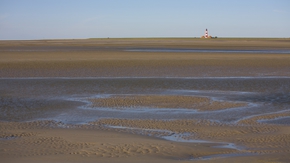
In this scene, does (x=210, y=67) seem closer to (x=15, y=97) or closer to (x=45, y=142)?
(x=15, y=97)

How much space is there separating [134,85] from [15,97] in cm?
548

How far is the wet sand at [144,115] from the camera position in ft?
26.2

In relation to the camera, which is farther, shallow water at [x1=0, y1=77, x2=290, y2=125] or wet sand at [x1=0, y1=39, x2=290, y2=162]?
shallow water at [x1=0, y1=77, x2=290, y2=125]

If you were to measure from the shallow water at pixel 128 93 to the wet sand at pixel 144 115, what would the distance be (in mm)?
30

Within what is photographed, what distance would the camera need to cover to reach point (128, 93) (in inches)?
651

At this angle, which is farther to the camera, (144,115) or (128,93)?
(128,93)

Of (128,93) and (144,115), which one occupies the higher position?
(128,93)

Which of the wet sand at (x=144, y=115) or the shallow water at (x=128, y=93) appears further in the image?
the shallow water at (x=128, y=93)

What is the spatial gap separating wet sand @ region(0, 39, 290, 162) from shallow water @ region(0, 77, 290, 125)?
0.03 meters

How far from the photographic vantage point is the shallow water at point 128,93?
1234cm

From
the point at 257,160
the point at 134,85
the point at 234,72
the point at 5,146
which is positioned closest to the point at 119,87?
the point at 134,85

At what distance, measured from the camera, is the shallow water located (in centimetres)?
1234

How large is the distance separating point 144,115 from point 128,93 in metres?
4.29

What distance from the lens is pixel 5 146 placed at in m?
8.37
